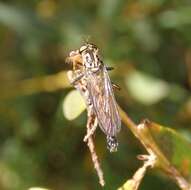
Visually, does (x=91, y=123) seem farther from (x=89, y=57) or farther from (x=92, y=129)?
(x=89, y=57)

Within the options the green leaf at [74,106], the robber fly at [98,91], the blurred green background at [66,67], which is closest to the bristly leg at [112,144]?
the robber fly at [98,91]

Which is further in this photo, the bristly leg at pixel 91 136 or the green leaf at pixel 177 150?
the green leaf at pixel 177 150

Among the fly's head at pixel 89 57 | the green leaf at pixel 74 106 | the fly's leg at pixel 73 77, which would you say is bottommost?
the green leaf at pixel 74 106

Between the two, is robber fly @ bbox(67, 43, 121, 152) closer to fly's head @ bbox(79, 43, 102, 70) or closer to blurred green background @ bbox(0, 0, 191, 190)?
fly's head @ bbox(79, 43, 102, 70)

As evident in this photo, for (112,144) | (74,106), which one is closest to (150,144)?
(112,144)

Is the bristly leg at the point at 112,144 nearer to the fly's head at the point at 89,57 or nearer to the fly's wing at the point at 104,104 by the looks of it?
the fly's wing at the point at 104,104

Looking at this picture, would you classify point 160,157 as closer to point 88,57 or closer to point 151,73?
point 88,57

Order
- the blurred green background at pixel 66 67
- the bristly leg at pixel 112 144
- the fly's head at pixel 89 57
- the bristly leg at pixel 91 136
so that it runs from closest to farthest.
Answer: the bristly leg at pixel 91 136, the bristly leg at pixel 112 144, the fly's head at pixel 89 57, the blurred green background at pixel 66 67
